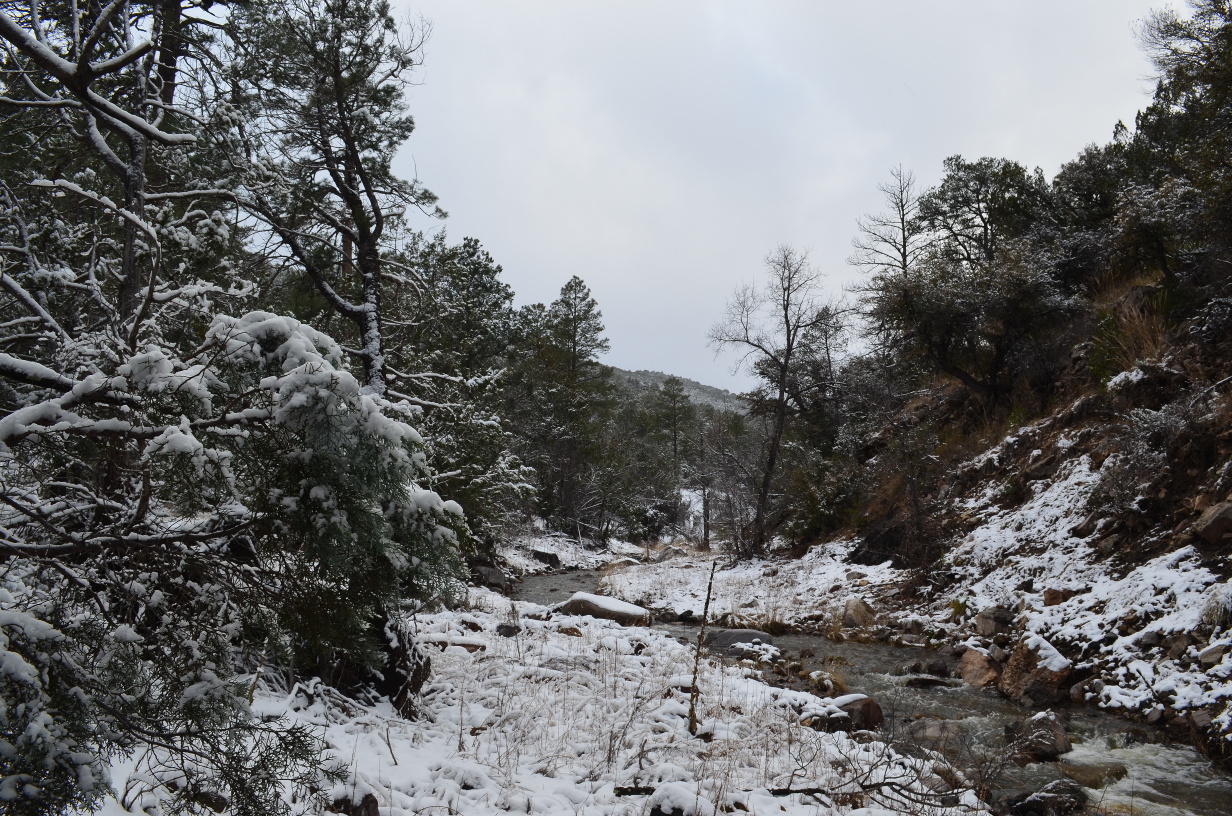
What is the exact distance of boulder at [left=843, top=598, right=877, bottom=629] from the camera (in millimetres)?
11016

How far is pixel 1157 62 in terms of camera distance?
13086mm

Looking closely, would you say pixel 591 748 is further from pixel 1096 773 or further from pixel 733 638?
pixel 733 638

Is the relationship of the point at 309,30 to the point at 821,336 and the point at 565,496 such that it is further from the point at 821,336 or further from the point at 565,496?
the point at 565,496

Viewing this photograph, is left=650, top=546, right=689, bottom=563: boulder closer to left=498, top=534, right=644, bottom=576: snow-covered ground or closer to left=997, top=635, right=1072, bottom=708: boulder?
left=498, top=534, right=644, bottom=576: snow-covered ground

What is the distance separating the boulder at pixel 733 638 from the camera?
33.7ft

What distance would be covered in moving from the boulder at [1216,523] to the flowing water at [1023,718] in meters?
2.33

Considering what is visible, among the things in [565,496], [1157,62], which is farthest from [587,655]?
[565,496]

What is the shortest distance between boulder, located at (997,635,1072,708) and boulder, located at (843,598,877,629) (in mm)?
3399

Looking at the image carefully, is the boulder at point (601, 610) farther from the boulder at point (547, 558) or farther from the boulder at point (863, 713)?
the boulder at point (547, 558)

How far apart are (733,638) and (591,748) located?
6363mm

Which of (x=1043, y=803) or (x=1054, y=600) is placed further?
(x=1054, y=600)

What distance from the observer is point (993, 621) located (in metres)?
8.72

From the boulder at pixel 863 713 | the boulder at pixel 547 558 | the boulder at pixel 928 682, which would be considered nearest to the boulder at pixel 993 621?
the boulder at pixel 928 682

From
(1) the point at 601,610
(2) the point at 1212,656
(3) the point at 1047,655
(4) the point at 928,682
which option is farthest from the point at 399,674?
(2) the point at 1212,656
